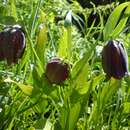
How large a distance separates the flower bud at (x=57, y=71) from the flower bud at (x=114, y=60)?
0.06 meters

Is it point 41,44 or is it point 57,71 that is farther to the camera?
point 41,44

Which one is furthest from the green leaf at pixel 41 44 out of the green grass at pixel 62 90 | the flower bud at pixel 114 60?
the flower bud at pixel 114 60

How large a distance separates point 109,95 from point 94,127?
8 cm

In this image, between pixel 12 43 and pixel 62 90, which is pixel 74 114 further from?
pixel 12 43

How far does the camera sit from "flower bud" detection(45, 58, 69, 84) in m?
0.77

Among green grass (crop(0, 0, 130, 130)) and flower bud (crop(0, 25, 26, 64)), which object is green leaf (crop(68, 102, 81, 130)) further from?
flower bud (crop(0, 25, 26, 64))

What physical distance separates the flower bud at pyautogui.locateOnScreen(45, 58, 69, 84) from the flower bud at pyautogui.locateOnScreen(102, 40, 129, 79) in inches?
2.5

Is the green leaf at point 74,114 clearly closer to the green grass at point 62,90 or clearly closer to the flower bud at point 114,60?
the green grass at point 62,90

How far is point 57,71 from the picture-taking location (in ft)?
2.50

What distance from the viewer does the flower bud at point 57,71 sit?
2.51ft

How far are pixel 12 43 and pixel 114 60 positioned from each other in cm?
17

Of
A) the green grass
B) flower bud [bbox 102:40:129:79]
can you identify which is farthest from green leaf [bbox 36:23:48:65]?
flower bud [bbox 102:40:129:79]

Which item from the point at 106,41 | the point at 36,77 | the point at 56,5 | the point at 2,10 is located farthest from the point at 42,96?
the point at 56,5

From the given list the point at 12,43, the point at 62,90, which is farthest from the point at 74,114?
the point at 12,43
